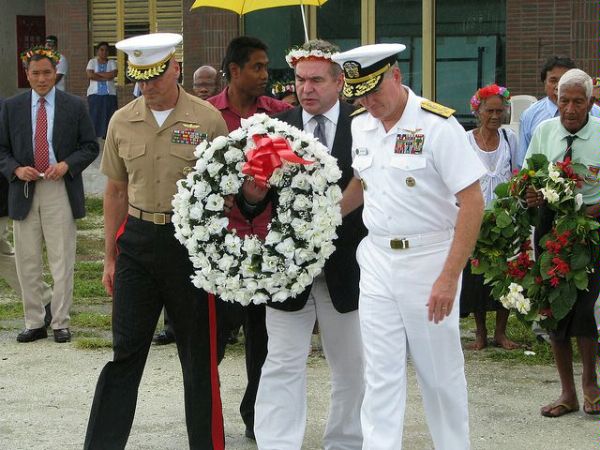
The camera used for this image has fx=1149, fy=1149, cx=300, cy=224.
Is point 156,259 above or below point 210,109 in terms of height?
below

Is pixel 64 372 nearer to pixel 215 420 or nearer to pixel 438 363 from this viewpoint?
pixel 215 420

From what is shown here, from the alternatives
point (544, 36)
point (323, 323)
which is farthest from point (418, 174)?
point (544, 36)

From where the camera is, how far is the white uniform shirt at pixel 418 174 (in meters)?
5.07

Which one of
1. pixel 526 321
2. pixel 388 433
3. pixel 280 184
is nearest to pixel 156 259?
pixel 280 184

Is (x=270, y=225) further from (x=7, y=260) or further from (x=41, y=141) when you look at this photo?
(x=7, y=260)

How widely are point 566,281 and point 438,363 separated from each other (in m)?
1.83

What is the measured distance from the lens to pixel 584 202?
6848mm

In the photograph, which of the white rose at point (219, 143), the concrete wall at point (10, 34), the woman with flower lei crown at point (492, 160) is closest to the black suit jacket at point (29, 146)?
the woman with flower lei crown at point (492, 160)

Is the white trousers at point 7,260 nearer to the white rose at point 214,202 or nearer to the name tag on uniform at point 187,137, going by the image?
the name tag on uniform at point 187,137

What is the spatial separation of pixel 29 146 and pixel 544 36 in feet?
28.8

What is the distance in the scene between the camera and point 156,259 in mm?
5797

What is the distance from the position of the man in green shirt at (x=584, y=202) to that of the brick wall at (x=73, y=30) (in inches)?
513

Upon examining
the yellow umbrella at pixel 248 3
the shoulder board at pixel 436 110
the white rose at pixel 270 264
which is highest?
the yellow umbrella at pixel 248 3

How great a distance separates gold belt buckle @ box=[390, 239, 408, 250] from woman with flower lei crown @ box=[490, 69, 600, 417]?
69.5 inches
